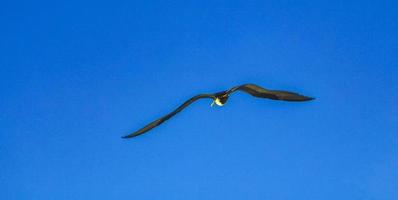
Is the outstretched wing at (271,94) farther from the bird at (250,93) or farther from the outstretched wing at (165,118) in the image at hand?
the outstretched wing at (165,118)

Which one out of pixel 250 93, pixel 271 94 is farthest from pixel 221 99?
pixel 271 94

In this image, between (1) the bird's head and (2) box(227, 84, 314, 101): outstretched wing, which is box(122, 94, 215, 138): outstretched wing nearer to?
(1) the bird's head

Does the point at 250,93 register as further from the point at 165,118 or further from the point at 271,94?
the point at 165,118

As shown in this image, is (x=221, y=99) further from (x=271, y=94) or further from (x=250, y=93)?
(x=271, y=94)

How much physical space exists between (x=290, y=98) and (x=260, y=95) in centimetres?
18

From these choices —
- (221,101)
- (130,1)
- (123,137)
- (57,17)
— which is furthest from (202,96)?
(57,17)

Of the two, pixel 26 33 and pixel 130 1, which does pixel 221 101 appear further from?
pixel 26 33

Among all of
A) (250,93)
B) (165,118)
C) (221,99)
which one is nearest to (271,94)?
(250,93)

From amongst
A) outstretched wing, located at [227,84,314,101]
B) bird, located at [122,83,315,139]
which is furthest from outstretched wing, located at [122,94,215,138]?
outstretched wing, located at [227,84,314,101]

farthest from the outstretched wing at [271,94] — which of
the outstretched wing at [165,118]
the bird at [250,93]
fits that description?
the outstretched wing at [165,118]

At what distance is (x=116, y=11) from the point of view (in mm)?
3363

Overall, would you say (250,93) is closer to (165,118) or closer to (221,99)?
(221,99)

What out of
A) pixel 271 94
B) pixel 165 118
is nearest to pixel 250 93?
pixel 271 94

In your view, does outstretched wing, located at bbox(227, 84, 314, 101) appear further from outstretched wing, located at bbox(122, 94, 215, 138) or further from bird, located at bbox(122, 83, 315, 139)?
outstretched wing, located at bbox(122, 94, 215, 138)
